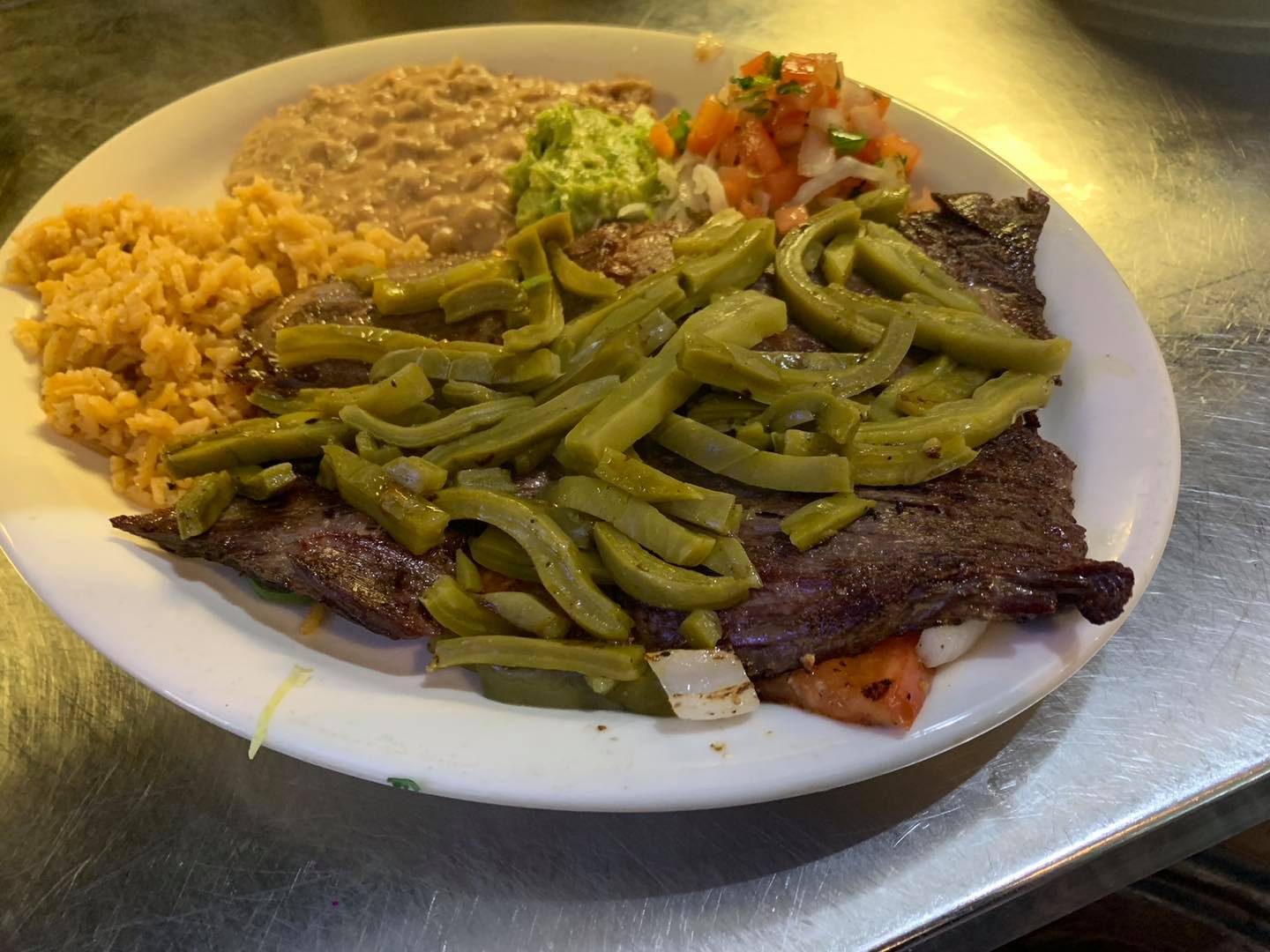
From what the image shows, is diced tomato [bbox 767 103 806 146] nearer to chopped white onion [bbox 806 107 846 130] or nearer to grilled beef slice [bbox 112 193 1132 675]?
chopped white onion [bbox 806 107 846 130]

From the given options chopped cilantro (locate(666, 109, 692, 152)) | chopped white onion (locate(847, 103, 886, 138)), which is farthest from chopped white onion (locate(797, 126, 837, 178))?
chopped cilantro (locate(666, 109, 692, 152))

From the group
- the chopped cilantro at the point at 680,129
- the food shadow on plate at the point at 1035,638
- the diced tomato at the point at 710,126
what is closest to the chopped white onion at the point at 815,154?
the diced tomato at the point at 710,126

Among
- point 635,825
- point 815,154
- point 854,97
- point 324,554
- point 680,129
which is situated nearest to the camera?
point 324,554

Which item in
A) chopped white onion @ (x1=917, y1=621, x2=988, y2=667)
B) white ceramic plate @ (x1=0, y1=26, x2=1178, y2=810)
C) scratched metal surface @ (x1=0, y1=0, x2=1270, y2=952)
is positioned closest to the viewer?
white ceramic plate @ (x1=0, y1=26, x2=1178, y2=810)

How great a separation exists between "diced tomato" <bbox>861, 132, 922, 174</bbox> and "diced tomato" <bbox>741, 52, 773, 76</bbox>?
45 centimetres

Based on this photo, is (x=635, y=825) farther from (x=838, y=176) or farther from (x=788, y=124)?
(x=788, y=124)

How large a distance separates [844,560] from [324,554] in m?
1.06

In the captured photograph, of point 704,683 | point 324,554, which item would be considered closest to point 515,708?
point 704,683

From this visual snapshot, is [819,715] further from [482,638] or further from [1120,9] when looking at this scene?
[1120,9]

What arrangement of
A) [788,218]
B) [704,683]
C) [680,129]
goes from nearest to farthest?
[704,683] < [788,218] < [680,129]

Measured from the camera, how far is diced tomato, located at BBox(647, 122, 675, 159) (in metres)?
3.15

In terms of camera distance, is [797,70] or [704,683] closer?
[704,683]

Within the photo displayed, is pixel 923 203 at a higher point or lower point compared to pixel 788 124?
lower

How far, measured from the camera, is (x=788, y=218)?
8.95 ft
